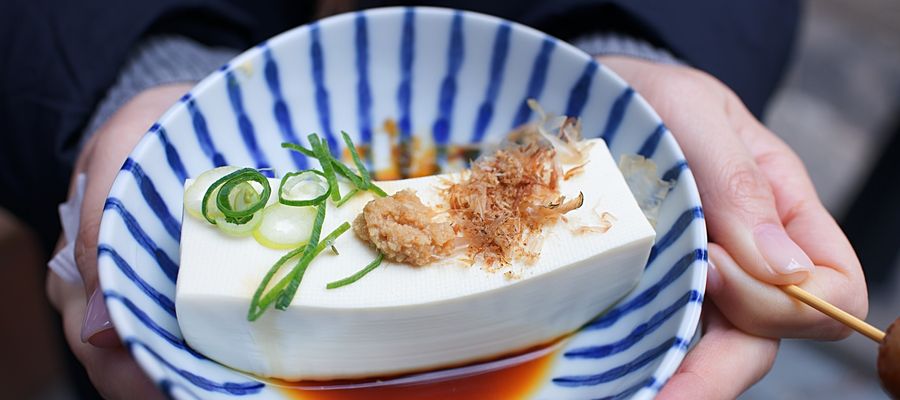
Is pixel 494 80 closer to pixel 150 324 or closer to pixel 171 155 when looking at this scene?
pixel 171 155

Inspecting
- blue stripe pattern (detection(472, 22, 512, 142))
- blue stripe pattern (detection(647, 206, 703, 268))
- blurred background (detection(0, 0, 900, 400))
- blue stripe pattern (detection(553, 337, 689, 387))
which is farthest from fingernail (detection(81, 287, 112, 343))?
blurred background (detection(0, 0, 900, 400))

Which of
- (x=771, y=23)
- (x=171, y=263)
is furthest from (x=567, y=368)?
(x=771, y=23)

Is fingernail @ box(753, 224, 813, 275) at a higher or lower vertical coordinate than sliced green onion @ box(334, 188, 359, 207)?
higher

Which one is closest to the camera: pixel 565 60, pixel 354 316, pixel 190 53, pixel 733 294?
pixel 354 316

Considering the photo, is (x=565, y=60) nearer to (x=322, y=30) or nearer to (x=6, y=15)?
(x=322, y=30)

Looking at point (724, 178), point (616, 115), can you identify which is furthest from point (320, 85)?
point (724, 178)

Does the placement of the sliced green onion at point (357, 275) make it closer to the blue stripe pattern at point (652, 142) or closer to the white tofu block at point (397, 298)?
the white tofu block at point (397, 298)

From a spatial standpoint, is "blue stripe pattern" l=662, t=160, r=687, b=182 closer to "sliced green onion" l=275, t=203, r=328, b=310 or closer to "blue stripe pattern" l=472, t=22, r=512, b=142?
"blue stripe pattern" l=472, t=22, r=512, b=142
